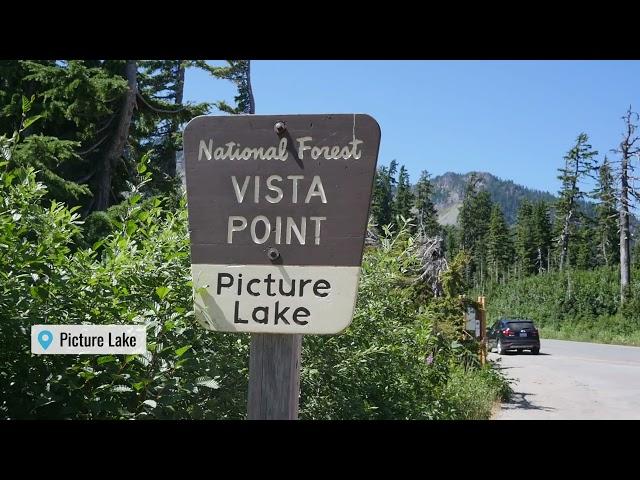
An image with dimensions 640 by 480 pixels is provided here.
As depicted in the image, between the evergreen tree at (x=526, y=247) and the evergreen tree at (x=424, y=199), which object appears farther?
the evergreen tree at (x=526, y=247)

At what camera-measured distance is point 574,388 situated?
14.1 metres

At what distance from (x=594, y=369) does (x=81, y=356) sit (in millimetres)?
18846

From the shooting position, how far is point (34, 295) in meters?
2.50

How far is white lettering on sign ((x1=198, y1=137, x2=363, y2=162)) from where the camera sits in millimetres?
1949

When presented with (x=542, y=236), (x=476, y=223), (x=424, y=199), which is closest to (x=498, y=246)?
(x=542, y=236)

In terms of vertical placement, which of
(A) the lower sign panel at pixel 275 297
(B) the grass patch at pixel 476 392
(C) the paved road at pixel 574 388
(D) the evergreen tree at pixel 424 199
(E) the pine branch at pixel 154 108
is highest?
(D) the evergreen tree at pixel 424 199

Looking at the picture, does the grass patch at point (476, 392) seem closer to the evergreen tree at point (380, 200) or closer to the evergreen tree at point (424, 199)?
the evergreen tree at point (380, 200)

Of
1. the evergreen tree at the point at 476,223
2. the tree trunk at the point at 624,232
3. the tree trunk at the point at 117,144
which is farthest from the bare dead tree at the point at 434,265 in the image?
the evergreen tree at the point at 476,223

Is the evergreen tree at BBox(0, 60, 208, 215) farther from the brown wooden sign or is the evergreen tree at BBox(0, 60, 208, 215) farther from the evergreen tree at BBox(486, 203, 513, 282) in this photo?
the evergreen tree at BBox(486, 203, 513, 282)

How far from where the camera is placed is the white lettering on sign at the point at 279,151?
1949 mm

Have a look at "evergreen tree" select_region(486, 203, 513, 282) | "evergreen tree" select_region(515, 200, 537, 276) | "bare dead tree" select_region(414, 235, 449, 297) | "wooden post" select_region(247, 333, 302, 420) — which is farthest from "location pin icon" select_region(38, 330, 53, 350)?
"evergreen tree" select_region(515, 200, 537, 276)

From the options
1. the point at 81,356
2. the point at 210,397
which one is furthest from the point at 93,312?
the point at 210,397

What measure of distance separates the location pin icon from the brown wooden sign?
2.29 ft

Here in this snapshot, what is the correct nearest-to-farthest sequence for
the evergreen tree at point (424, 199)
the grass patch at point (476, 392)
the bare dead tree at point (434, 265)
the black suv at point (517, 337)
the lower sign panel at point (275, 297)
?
the lower sign panel at point (275, 297) → the grass patch at point (476, 392) → the bare dead tree at point (434, 265) → the black suv at point (517, 337) → the evergreen tree at point (424, 199)
